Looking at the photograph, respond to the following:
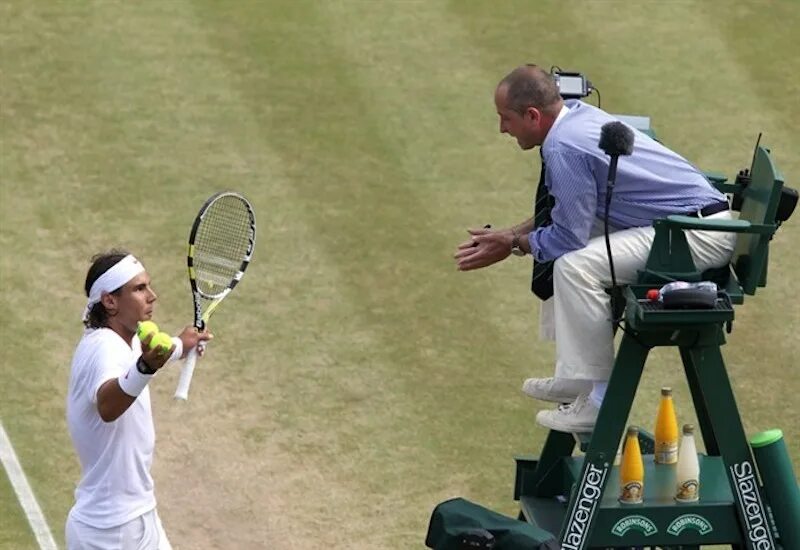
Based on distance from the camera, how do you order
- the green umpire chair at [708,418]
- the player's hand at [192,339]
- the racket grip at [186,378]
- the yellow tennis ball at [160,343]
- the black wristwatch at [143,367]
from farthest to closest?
the green umpire chair at [708,418] → the player's hand at [192,339] → the racket grip at [186,378] → the black wristwatch at [143,367] → the yellow tennis ball at [160,343]

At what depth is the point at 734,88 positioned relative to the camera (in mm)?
16250

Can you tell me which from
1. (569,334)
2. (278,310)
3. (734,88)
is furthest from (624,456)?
(734,88)

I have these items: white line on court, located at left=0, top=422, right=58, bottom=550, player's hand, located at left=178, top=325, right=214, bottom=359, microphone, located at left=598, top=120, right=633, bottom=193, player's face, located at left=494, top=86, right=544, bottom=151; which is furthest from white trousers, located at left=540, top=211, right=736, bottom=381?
white line on court, located at left=0, top=422, right=58, bottom=550

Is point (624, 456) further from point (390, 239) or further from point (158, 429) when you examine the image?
point (390, 239)

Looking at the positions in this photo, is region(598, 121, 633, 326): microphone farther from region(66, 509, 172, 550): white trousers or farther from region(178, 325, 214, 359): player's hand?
region(66, 509, 172, 550): white trousers

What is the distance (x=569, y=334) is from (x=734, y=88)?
701 cm

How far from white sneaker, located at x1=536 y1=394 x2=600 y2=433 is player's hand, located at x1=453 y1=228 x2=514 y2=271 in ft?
3.00

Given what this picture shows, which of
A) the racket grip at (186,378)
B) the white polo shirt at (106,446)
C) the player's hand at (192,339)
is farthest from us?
the white polo shirt at (106,446)

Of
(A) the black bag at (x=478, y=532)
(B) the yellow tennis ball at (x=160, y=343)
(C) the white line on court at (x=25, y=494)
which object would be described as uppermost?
(B) the yellow tennis ball at (x=160, y=343)

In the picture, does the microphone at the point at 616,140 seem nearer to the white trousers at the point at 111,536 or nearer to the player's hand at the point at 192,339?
the player's hand at the point at 192,339

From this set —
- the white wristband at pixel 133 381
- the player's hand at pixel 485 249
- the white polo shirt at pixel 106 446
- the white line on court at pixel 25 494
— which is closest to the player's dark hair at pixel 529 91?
the player's hand at pixel 485 249

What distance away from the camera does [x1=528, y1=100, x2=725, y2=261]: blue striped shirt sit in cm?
955

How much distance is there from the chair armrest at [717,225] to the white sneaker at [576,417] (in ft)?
4.07

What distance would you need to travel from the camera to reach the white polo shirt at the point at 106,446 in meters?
8.95
